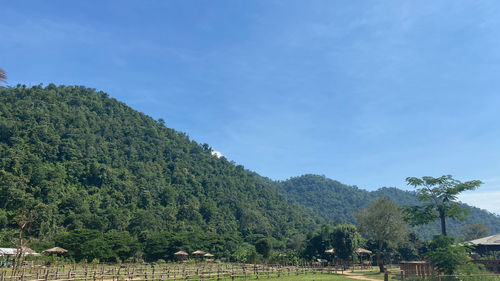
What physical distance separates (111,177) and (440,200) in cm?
8462

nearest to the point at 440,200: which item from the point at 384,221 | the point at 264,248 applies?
the point at 384,221

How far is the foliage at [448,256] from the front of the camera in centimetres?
2075

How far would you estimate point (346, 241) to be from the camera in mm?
45719

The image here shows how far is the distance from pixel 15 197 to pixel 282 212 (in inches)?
3444

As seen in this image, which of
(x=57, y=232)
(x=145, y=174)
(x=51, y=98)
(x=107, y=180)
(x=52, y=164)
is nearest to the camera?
(x=57, y=232)

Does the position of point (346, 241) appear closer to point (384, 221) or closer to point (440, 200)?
point (384, 221)

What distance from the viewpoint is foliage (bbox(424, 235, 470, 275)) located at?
68.1ft

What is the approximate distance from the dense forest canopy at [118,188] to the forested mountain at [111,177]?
312 mm

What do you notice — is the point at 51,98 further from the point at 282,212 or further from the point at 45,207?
the point at 282,212

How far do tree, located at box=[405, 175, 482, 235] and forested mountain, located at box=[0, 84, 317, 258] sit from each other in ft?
165

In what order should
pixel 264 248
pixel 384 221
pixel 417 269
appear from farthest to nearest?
1. pixel 264 248
2. pixel 384 221
3. pixel 417 269

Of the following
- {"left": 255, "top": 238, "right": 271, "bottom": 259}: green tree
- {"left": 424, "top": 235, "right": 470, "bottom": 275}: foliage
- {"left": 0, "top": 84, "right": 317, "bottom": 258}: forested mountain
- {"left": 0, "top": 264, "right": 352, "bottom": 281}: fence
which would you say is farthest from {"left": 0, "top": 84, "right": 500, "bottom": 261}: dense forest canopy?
{"left": 424, "top": 235, "right": 470, "bottom": 275}: foliage

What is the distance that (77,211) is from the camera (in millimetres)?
69562

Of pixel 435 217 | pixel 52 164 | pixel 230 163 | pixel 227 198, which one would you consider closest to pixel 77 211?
pixel 52 164
